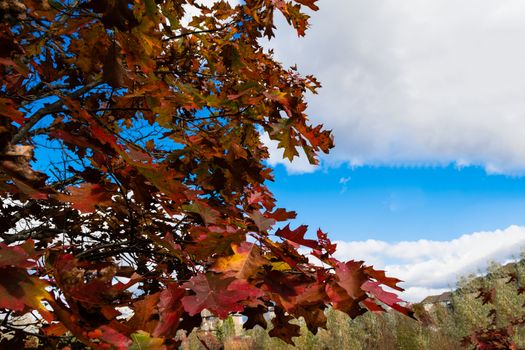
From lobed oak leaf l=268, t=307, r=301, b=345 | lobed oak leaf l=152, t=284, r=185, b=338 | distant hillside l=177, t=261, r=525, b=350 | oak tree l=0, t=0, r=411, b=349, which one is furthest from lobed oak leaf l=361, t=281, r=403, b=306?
distant hillside l=177, t=261, r=525, b=350

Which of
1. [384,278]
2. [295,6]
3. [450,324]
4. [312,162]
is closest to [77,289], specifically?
[384,278]

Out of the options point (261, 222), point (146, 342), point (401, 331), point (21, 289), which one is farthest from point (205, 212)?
point (401, 331)

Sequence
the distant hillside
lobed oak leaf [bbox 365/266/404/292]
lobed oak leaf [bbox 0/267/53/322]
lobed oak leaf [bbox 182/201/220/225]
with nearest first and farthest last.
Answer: lobed oak leaf [bbox 0/267/53/322] < lobed oak leaf [bbox 365/266/404/292] < lobed oak leaf [bbox 182/201/220/225] < the distant hillside

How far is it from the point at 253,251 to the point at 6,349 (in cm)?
103

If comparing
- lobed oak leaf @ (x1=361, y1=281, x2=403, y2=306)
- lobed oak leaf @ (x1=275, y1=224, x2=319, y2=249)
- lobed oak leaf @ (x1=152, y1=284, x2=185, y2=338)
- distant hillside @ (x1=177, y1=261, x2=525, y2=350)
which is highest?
distant hillside @ (x1=177, y1=261, x2=525, y2=350)

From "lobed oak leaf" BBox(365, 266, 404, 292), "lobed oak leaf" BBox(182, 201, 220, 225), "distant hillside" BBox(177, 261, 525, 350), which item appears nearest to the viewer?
"lobed oak leaf" BBox(365, 266, 404, 292)

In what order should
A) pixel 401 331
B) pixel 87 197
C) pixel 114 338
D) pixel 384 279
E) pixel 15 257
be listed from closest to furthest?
pixel 15 257, pixel 114 338, pixel 384 279, pixel 87 197, pixel 401 331

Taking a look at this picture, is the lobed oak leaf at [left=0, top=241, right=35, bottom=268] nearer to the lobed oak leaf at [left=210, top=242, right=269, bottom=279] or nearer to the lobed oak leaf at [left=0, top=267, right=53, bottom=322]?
the lobed oak leaf at [left=0, top=267, right=53, bottom=322]

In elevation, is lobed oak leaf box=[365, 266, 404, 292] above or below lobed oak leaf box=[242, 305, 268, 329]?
above

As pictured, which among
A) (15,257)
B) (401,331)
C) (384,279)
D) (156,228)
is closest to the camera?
(15,257)

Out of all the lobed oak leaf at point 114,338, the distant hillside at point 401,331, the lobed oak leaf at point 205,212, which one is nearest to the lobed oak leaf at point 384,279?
the lobed oak leaf at point 205,212

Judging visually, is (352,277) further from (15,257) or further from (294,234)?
(15,257)

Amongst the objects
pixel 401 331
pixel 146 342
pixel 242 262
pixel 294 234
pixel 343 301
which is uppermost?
pixel 401 331

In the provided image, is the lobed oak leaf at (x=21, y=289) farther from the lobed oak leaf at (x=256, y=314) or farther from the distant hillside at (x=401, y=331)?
the distant hillside at (x=401, y=331)
